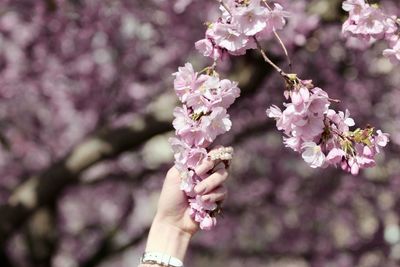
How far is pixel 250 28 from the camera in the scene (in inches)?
101

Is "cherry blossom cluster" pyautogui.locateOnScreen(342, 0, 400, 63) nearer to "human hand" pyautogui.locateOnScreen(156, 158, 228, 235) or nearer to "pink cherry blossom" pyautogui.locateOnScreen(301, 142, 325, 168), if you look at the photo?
"pink cherry blossom" pyautogui.locateOnScreen(301, 142, 325, 168)

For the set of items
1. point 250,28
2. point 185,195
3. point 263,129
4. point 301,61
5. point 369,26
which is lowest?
point 185,195

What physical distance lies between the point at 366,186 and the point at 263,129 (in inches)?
83.1

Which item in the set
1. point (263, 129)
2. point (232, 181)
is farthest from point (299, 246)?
point (263, 129)

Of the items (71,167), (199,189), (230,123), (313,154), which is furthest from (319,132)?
A: (71,167)

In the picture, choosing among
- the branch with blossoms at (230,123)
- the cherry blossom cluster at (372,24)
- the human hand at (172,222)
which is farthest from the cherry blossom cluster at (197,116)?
the cherry blossom cluster at (372,24)

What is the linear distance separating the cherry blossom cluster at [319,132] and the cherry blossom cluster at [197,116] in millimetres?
141

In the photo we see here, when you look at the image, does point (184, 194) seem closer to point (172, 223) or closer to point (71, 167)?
point (172, 223)

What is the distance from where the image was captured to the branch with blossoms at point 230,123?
250 cm

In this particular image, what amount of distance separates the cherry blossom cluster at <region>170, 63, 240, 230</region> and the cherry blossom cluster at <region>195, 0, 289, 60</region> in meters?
0.12

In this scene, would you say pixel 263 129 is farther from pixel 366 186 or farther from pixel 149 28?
pixel 366 186

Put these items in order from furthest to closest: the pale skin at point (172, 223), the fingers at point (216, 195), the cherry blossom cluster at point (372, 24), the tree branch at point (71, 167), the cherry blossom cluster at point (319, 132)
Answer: the tree branch at point (71, 167) < the cherry blossom cluster at point (372, 24) < the pale skin at point (172, 223) < the fingers at point (216, 195) < the cherry blossom cluster at point (319, 132)

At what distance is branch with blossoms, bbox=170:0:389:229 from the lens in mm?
2496

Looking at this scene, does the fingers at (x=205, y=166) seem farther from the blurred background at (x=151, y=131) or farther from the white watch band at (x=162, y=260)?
the blurred background at (x=151, y=131)
